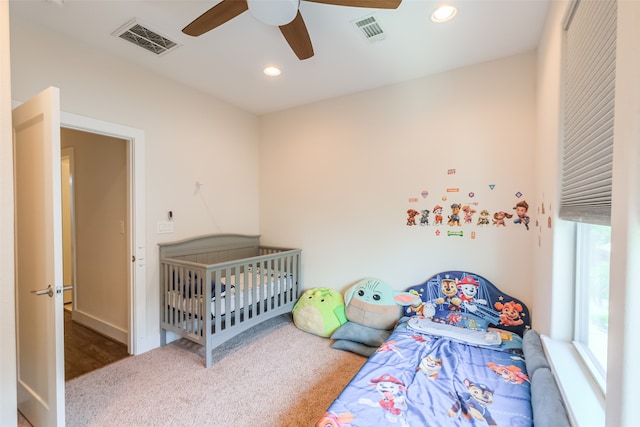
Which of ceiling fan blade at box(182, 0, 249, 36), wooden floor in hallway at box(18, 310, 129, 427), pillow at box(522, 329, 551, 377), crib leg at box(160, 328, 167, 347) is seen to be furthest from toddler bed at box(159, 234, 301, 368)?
pillow at box(522, 329, 551, 377)

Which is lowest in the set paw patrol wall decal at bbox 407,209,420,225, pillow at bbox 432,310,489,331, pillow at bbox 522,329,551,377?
pillow at bbox 432,310,489,331

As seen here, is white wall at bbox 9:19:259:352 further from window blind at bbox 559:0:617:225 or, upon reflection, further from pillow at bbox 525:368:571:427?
window blind at bbox 559:0:617:225

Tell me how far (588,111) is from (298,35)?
151 cm

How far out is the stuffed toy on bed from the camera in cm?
254

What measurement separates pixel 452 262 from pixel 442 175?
2.65ft

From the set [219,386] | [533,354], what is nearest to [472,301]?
[533,354]

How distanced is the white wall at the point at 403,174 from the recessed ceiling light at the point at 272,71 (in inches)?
30.4

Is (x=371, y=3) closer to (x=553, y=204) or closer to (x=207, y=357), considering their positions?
(x=553, y=204)

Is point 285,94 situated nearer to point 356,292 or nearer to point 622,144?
point 356,292

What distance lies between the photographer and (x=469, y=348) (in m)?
2.00

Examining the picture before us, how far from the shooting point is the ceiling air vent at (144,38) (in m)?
1.98

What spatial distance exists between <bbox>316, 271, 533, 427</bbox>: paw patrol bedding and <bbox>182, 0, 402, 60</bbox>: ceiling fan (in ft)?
6.71

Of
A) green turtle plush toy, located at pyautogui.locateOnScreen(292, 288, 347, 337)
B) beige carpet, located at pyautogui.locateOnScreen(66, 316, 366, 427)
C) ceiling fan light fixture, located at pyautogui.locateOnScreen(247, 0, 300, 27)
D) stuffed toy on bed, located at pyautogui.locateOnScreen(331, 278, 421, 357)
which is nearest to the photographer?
ceiling fan light fixture, located at pyautogui.locateOnScreen(247, 0, 300, 27)

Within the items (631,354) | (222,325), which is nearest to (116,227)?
(222,325)
